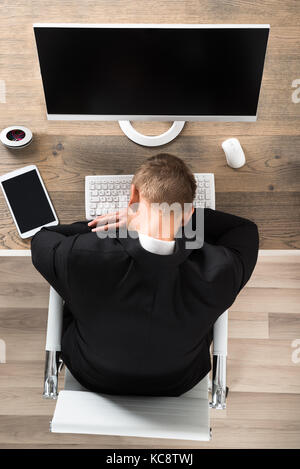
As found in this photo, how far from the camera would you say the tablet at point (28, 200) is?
1.53 meters

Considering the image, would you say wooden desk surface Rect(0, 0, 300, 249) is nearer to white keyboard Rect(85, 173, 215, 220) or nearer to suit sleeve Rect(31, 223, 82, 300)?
white keyboard Rect(85, 173, 215, 220)

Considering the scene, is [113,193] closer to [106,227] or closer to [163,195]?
[106,227]

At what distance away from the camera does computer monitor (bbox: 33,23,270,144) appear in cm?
129

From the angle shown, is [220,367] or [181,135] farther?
[181,135]

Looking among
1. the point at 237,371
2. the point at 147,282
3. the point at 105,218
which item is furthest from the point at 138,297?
the point at 237,371

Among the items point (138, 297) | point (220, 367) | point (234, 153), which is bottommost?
point (220, 367)

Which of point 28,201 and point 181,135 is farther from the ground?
point 181,135

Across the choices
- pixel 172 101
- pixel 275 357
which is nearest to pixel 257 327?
pixel 275 357

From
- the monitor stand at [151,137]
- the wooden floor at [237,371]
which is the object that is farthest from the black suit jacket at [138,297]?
the wooden floor at [237,371]

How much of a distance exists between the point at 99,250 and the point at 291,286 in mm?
1261

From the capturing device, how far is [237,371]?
2.14 meters

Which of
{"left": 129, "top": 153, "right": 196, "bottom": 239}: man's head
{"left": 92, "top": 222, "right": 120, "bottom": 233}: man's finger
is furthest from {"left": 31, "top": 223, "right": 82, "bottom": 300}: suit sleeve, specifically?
{"left": 129, "top": 153, "right": 196, "bottom": 239}: man's head

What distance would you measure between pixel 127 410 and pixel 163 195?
0.62 meters
